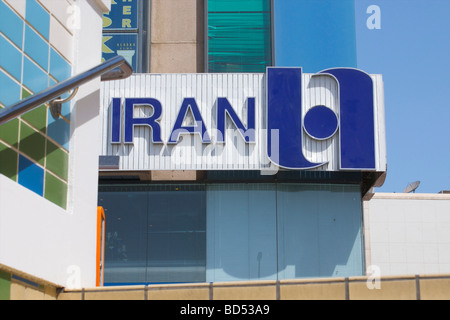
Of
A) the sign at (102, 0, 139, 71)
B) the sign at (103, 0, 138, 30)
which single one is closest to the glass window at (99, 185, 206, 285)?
the sign at (102, 0, 139, 71)

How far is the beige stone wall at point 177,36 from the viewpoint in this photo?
2117cm

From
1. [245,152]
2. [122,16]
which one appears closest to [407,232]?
[245,152]

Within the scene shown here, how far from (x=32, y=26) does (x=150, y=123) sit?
33.4 ft

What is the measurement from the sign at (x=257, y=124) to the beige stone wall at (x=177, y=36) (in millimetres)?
2178

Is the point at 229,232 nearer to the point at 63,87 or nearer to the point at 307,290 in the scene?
the point at 63,87

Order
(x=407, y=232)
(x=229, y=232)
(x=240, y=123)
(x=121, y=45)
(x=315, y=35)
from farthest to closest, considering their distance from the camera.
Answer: (x=407, y=232) → (x=121, y=45) → (x=315, y=35) → (x=229, y=232) → (x=240, y=123)

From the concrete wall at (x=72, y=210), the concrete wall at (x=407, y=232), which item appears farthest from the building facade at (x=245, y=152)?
the concrete wall at (x=407, y=232)

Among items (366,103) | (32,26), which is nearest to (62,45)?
(32,26)

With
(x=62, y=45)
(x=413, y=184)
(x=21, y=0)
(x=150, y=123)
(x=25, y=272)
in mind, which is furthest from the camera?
(x=413, y=184)

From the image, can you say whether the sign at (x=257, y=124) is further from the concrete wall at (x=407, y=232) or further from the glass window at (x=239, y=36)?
the concrete wall at (x=407, y=232)

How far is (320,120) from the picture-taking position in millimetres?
18938

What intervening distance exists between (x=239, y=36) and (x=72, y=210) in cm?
1235
